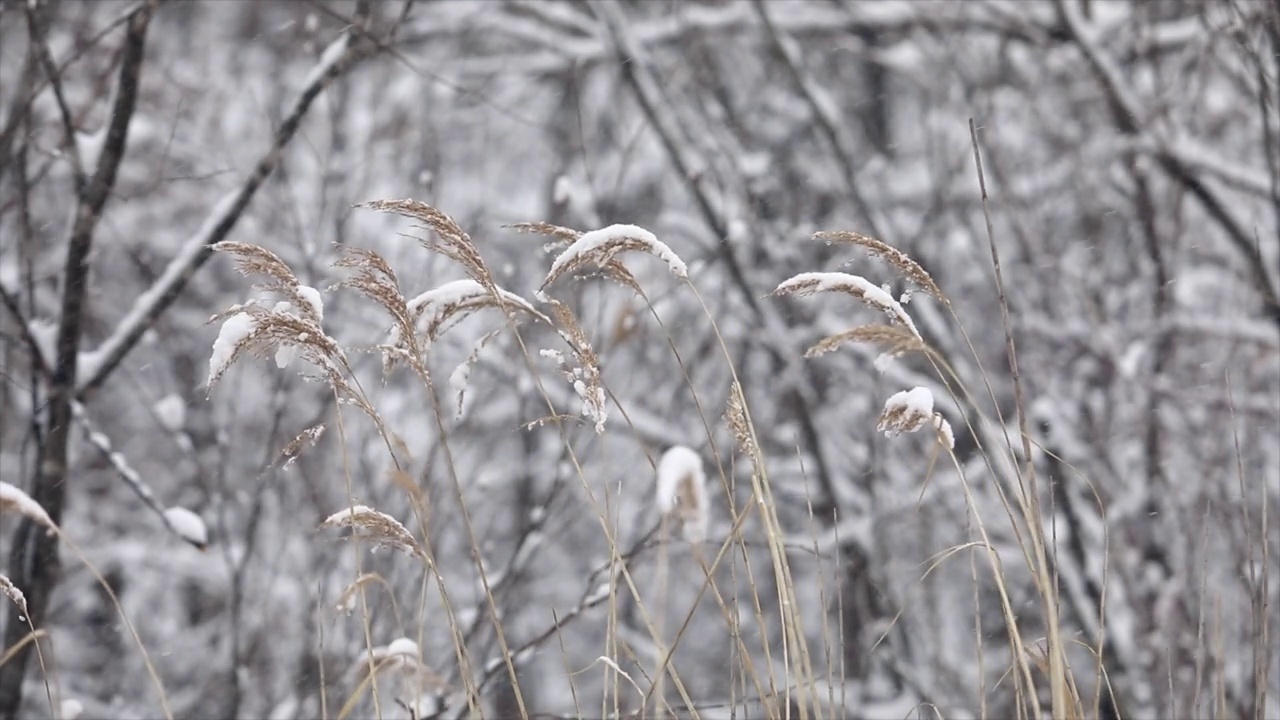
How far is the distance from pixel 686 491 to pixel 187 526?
176 cm

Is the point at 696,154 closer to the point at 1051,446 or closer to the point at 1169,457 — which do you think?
the point at 1051,446

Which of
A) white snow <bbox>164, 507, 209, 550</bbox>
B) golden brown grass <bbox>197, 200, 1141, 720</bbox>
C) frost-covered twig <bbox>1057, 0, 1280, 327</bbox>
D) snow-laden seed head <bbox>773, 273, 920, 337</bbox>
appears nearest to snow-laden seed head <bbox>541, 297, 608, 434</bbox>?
golden brown grass <bbox>197, 200, 1141, 720</bbox>

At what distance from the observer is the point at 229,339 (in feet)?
4.89

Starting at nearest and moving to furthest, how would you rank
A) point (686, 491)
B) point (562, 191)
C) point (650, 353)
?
point (686, 491) → point (562, 191) → point (650, 353)

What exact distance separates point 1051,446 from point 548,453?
4.12m

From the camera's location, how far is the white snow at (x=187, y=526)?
8.59ft

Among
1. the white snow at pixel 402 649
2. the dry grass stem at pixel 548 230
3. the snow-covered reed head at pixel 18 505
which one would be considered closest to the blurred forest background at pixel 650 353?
the white snow at pixel 402 649

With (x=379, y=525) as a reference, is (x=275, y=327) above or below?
above

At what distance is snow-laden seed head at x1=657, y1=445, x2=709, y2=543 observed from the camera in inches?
47.2

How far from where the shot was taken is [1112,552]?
4.10 meters

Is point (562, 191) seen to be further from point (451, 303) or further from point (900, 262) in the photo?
point (900, 262)

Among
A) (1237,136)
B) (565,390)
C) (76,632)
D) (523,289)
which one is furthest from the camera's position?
(76,632)

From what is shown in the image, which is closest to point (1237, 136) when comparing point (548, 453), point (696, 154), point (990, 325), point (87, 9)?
point (990, 325)

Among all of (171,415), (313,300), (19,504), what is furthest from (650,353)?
(19,504)
